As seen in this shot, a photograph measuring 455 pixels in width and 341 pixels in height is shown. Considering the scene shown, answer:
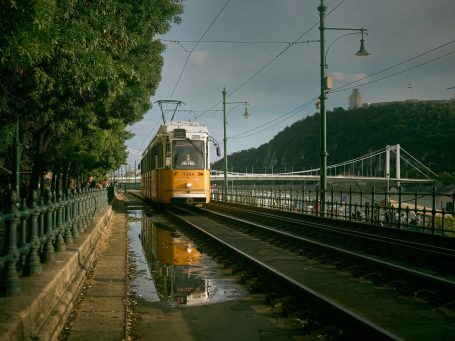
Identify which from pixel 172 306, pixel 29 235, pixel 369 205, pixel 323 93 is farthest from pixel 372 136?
pixel 29 235

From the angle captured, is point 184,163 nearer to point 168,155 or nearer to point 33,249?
point 168,155

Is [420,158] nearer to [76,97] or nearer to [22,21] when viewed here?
[76,97]

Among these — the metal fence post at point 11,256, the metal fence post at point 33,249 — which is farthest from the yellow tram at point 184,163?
the metal fence post at point 11,256

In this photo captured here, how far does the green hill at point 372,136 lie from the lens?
91.5 m

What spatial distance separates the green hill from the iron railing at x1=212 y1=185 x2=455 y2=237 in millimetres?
47300

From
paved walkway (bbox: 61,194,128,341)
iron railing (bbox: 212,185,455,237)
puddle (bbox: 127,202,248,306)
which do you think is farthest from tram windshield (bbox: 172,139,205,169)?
paved walkway (bbox: 61,194,128,341)

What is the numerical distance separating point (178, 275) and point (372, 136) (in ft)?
341

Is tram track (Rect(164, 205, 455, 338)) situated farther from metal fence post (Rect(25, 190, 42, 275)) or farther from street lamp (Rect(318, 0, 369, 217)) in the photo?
street lamp (Rect(318, 0, 369, 217))

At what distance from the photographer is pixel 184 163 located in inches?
930

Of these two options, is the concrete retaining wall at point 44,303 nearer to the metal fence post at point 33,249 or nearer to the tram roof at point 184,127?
the metal fence post at point 33,249

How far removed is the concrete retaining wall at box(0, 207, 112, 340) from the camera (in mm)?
4124

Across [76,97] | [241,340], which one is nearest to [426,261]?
[241,340]

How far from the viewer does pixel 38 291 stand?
5.02 meters

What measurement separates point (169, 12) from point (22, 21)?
509 inches
